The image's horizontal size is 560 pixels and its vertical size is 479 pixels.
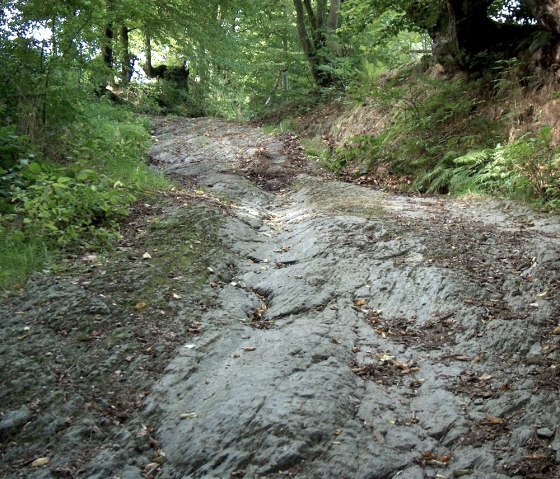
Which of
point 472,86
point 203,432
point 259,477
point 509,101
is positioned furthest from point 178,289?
point 472,86

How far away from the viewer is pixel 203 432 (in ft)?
9.71

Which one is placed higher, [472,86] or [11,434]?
[472,86]

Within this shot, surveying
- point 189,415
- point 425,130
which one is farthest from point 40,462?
point 425,130

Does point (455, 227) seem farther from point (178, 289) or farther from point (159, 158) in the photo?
point (159, 158)

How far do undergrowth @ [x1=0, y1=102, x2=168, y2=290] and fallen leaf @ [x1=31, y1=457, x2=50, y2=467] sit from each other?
1.98m

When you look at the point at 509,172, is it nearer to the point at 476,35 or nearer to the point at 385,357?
the point at 476,35

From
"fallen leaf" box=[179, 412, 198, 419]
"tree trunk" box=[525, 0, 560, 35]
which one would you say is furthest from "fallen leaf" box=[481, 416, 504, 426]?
"tree trunk" box=[525, 0, 560, 35]

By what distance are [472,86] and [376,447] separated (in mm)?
7827

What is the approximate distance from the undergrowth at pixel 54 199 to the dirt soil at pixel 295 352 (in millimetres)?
348

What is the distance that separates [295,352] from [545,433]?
162cm

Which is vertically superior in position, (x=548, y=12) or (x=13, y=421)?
(x=548, y=12)

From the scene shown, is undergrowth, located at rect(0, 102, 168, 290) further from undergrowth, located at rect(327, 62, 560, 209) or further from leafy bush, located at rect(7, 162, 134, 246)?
undergrowth, located at rect(327, 62, 560, 209)

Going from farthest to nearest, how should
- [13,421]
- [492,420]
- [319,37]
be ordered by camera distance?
[319,37]
[13,421]
[492,420]

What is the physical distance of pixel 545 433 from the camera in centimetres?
277
